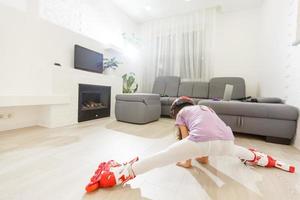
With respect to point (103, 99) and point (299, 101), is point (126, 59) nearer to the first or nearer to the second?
point (103, 99)

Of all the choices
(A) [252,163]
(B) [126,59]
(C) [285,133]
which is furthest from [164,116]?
(A) [252,163]

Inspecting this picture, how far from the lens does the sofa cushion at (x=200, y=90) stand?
3861 mm

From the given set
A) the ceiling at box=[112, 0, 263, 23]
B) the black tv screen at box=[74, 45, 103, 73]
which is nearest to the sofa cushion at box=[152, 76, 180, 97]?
the black tv screen at box=[74, 45, 103, 73]

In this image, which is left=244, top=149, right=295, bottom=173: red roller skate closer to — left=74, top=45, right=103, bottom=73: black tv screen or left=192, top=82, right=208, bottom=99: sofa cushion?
left=192, top=82, right=208, bottom=99: sofa cushion

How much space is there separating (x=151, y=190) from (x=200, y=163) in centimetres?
59

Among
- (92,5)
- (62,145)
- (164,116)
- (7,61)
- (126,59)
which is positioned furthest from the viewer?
(126,59)

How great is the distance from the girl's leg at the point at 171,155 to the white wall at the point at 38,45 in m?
2.05

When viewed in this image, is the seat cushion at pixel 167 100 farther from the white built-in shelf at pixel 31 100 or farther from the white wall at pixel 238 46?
the white built-in shelf at pixel 31 100

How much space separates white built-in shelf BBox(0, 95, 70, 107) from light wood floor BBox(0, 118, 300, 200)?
409 millimetres

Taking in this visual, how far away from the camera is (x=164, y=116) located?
153 inches

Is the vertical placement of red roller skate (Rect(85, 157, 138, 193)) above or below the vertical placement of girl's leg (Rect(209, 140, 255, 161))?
below

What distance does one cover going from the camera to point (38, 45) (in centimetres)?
251

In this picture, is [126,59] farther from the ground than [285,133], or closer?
farther from the ground

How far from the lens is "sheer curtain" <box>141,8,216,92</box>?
4133 millimetres
